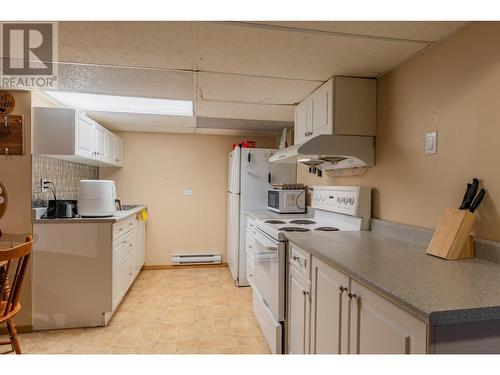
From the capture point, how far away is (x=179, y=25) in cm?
140

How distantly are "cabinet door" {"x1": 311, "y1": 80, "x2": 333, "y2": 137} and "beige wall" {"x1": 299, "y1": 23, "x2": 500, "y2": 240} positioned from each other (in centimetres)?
35

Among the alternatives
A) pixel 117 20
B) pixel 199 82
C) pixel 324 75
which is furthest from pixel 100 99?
pixel 324 75

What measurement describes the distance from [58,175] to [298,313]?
271 centimetres

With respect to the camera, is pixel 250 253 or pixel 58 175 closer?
pixel 58 175

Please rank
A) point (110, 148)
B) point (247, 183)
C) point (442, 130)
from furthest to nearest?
point (247, 183) → point (110, 148) → point (442, 130)

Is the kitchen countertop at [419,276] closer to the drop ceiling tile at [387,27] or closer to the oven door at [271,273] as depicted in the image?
the oven door at [271,273]

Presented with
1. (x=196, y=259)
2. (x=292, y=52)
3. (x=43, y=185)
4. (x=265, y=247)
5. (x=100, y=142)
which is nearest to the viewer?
(x=292, y=52)

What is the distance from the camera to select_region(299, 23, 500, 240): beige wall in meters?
1.29

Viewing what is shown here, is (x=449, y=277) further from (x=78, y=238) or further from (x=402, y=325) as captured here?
(x=78, y=238)

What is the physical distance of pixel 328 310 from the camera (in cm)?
141

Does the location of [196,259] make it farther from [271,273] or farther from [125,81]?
[125,81]

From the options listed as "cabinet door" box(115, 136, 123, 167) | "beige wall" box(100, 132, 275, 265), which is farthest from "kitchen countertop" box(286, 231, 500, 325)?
"cabinet door" box(115, 136, 123, 167)

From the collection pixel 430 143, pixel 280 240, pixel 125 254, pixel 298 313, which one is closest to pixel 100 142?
pixel 125 254

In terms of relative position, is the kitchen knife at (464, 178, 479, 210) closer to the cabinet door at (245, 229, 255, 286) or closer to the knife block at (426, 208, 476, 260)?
the knife block at (426, 208, 476, 260)
